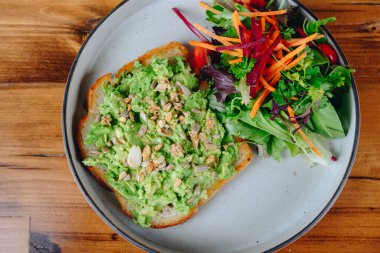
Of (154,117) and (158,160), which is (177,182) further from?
(154,117)

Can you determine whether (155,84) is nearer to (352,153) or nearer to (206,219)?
(206,219)

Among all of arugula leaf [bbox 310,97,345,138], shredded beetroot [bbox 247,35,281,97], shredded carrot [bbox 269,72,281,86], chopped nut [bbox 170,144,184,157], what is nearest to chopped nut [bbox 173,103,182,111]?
chopped nut [bbox 170,144,184,157]

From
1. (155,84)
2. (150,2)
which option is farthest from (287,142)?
(150,2)

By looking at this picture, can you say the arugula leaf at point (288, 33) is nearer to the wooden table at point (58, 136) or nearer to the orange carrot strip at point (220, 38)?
the orange carrot strip at point (220, 38)

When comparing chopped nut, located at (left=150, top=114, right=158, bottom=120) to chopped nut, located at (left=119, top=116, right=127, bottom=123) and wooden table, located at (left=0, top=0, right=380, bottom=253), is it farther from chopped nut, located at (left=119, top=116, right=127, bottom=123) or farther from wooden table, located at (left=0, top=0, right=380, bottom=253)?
wooden table, located at (left=0, top=0, right=380, bottom=253)

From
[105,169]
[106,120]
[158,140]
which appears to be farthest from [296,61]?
[105,169]

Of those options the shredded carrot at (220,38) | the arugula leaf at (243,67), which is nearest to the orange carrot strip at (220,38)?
the shredded carrot at (220,38)

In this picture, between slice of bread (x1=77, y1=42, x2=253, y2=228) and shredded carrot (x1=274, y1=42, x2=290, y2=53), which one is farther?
slice of bread (x1=77, y1=42, x2=253, y2=228)
